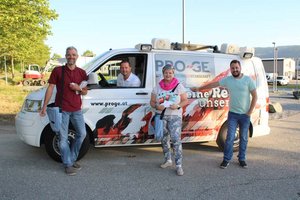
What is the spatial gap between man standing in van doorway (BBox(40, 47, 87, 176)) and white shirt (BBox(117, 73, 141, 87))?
869 mm

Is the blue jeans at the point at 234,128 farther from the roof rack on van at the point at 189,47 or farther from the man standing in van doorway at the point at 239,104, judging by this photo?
the roof rack on van at the point at 189,47

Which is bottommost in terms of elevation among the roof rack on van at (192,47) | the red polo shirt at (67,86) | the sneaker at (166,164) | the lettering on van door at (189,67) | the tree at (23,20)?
the sneaker at (166,164)

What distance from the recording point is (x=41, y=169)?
17.9 feet

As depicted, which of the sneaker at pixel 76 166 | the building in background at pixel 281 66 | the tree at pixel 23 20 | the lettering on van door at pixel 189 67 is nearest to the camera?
the sneaker at pixel 76 166

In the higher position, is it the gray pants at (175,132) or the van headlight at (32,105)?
the van headlight at (32,105)

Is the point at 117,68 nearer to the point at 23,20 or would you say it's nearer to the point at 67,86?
the point at 67,86

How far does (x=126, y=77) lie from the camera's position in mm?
6062

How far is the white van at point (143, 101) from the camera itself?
5801 mm

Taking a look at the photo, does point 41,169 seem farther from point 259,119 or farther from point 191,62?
point 259,119

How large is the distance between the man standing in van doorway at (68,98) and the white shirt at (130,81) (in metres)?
0.87

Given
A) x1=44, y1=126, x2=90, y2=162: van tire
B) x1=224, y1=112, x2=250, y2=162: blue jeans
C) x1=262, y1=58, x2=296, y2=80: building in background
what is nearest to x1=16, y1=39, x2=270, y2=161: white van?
x1=44, y1=126, x2=90, y2=162: van tire

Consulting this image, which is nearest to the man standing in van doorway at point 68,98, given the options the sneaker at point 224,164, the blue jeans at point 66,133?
the blue jeans at point 66,133

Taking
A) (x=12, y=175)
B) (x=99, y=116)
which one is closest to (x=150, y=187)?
(x=99, y=116)

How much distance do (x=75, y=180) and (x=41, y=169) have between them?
800mm
